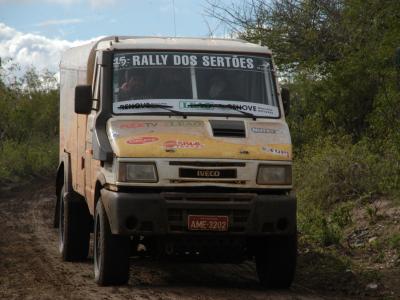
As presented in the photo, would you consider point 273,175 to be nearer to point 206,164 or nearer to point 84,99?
point 206,164

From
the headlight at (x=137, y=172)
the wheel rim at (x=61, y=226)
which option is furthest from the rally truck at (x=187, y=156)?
the wheel rim at (x=61, y=226)

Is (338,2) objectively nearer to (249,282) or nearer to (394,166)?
(394,166)

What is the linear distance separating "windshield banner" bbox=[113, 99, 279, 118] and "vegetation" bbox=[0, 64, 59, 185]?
1500 cm

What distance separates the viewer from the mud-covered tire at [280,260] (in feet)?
31.7

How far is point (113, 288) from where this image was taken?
9484 millimetres

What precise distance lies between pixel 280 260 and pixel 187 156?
1.43 metres

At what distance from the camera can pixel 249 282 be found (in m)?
10.4

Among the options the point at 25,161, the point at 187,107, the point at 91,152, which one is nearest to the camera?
the point at 187,107

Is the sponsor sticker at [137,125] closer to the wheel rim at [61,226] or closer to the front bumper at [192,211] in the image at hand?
the front bumper at [192,211]

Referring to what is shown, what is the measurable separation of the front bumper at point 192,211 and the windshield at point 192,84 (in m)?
1.06

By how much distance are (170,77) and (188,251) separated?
1.79m

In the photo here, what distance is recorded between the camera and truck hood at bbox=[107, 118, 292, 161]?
917 cm

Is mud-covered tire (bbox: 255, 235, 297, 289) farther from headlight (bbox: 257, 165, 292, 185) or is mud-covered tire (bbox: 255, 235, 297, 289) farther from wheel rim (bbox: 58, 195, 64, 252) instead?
wheel rim (bbox: 58, 195, 64, 252)

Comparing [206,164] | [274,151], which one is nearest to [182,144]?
[206,164]
